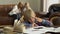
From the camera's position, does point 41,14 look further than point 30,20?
Yes

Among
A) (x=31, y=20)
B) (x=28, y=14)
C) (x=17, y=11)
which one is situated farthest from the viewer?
(x=17, y=11)

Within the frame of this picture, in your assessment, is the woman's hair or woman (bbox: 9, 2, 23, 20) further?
woman (bbox: 9, 2, 23, 20)

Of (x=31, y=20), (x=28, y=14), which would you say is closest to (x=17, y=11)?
(x=31, y=20)

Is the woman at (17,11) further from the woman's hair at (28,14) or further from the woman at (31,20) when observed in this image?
the woman's hair at (28,14)

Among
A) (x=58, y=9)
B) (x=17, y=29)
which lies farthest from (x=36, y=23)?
(x=58, y=9)

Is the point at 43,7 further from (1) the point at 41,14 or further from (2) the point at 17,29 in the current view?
(2) the point at 17,29

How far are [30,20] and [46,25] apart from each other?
0.22 meters

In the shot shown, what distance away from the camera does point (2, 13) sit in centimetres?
425

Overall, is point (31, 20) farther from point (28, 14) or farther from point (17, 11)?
point (17, 11)

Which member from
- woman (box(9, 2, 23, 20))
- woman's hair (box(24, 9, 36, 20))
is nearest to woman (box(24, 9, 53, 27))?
woman's hair (box(24, 9, 36, 20))

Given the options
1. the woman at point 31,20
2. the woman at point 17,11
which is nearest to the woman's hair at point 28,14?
the woman at point 31,20

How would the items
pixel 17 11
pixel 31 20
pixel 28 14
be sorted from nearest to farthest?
pixel 28 14 → pixel 31 20 → pixel 17 11

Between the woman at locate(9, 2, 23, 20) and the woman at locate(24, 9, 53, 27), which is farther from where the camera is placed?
the woman at locate(9, 2, 23, 20)

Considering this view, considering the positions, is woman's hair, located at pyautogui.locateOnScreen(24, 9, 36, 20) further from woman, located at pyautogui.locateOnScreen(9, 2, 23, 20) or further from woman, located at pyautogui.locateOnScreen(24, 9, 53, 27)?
woman, located at pyautogui.locateOnScreen(9, 2, 23, 20)
